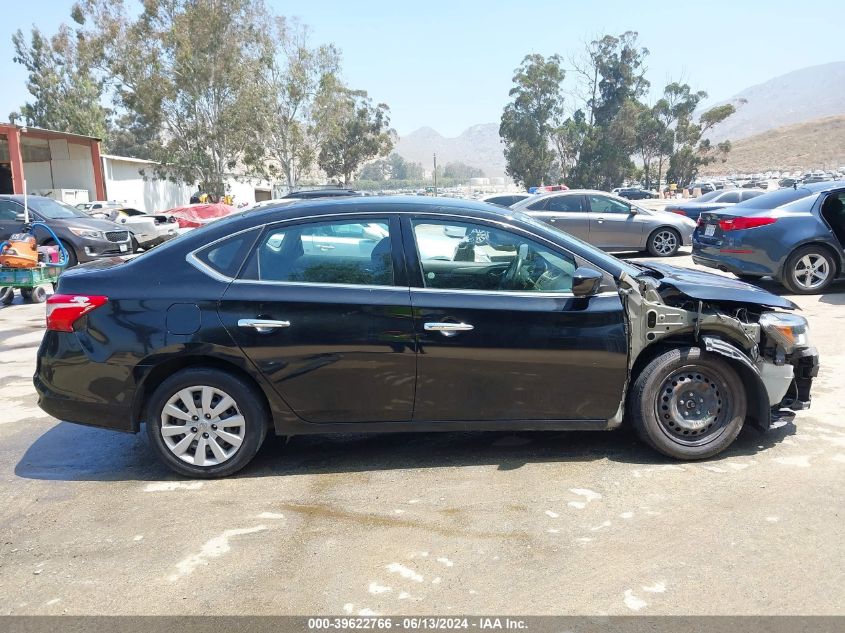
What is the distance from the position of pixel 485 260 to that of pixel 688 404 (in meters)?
1.56

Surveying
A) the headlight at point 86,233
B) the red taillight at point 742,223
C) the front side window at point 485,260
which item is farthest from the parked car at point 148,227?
the front side window at point 485,260

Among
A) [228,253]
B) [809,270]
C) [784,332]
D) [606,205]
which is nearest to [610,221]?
[606,205]

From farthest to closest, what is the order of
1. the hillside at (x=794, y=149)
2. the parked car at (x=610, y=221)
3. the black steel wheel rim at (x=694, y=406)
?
1. the hillside at (x=794, y=149)
2. the parked car at (x=610, y=221)
3. the black steel wheel rim at (x=694, y=406)

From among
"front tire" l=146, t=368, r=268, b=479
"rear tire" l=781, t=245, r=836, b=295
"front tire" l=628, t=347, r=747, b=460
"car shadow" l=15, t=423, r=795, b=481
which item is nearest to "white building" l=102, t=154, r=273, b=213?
"rear tire" l=781, t=245, r=836, b=295

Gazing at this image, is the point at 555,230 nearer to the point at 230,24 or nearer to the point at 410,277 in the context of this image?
the point at 410,277

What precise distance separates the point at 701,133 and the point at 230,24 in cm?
4573

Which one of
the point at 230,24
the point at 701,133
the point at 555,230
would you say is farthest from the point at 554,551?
the point at 701,133

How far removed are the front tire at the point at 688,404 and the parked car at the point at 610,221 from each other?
10743mm

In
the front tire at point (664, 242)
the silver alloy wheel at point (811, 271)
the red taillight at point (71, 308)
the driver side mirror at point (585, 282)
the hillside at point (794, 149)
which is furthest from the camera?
the hillside at point (794, 149)

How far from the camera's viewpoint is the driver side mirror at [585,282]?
4152 millimetres

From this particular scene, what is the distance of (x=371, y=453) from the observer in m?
4.73

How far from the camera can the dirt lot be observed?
310 centimetres

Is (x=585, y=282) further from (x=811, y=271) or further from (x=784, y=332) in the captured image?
(x=811, y=271)

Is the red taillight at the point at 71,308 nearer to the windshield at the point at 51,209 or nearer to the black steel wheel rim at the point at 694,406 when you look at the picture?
the black steel wheel rim at the point at 694,406
